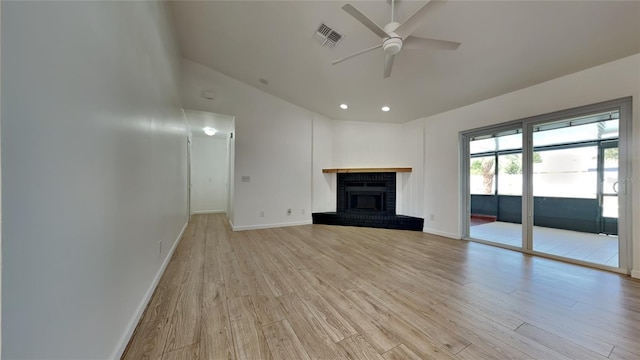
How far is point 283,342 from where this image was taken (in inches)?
55.6

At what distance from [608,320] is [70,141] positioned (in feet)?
11.7

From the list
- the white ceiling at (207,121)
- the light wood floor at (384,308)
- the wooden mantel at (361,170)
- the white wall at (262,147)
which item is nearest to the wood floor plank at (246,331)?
the light wood floor at (384,308)

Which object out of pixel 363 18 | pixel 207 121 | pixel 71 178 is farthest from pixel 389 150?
pixel 71 178

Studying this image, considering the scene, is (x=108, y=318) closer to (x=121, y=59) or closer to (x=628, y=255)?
(x=121, y=59)

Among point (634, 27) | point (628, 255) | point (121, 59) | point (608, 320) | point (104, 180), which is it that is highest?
point (634, 27)

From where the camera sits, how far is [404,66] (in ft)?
10.0

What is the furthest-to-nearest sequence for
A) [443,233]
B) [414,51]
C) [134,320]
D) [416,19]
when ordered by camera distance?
[443,233] → [414,51] → [416,19] → [134,320]

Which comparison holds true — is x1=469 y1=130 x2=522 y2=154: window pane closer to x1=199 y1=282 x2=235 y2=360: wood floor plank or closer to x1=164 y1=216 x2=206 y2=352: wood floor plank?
x1=199 y1=282 x2=235 y2=360: wood floor plank

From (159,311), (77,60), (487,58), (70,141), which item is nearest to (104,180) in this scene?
(70,141)

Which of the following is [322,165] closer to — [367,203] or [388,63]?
[367,203]

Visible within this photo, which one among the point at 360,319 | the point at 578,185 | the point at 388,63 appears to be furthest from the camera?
the point at 578,185

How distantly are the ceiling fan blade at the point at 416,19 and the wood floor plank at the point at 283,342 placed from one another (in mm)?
2665

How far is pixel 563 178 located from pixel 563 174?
6 centimetres

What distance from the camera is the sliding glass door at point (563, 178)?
2.66 m
